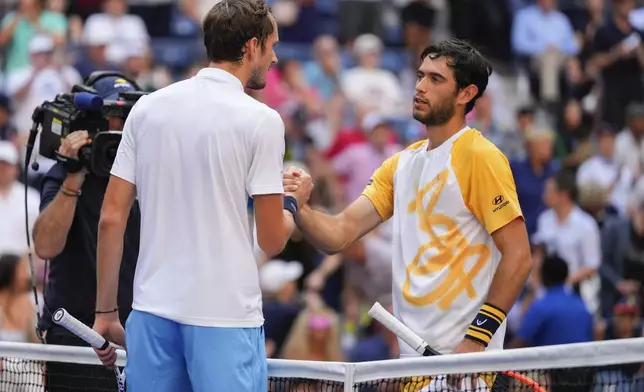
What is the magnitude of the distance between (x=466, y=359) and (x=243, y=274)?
0.97 meters

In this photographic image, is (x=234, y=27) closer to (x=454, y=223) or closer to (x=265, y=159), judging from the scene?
(x=265, y=159)

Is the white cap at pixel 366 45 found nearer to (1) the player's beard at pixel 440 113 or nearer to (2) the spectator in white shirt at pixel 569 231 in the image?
(2) the spectator in white shirt at pixel 569 231

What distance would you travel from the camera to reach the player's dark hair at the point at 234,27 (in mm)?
5070

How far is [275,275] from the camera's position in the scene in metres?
12.2

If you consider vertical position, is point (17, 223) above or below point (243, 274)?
above

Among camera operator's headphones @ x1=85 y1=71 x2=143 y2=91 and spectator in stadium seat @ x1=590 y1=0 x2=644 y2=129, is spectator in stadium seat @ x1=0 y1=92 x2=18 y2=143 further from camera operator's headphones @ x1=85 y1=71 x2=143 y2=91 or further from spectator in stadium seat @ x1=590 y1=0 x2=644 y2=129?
spectator in stadium seat @ x1=590 y1=0 x2=644 y2=129

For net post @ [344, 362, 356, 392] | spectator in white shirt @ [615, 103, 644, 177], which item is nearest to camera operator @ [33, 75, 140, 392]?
net post @ [344, 362, 356, 392]

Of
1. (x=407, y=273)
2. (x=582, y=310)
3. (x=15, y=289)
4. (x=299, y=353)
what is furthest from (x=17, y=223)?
(x=407, y=273)

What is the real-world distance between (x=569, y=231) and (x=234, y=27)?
8.25 metres

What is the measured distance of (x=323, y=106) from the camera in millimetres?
16125

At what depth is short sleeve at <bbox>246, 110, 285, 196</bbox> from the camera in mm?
4961

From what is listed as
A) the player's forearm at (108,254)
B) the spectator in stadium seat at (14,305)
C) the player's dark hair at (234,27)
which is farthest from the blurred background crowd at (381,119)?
the player's dark hair at (234,27)

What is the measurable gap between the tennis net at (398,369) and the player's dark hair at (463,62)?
121 centimetres

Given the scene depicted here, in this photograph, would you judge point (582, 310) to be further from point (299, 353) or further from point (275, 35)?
point (275, 35)
